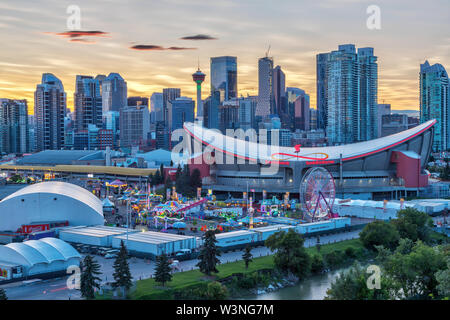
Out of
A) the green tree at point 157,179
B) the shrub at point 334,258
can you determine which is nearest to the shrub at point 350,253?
the shrub at point 334,258

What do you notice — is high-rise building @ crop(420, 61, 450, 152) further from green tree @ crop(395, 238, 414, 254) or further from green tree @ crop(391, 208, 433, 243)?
green tree @ crop(395, 238, 414, 254)

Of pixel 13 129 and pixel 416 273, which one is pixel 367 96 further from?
pixel 416 273

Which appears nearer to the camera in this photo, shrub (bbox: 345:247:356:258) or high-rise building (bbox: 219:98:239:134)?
shrub (bbox: 345:247:356:258)

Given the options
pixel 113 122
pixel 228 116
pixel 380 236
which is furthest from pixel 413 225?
pixel 113 122

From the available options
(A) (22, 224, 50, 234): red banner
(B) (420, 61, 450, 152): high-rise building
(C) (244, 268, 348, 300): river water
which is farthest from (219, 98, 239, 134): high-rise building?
(C) (244, 268, 348, 300): river water

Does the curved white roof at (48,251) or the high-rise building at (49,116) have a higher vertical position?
the high-rise building at (49,116)

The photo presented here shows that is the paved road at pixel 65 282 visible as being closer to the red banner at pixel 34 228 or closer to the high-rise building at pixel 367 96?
the red banner at pixel 34 228
